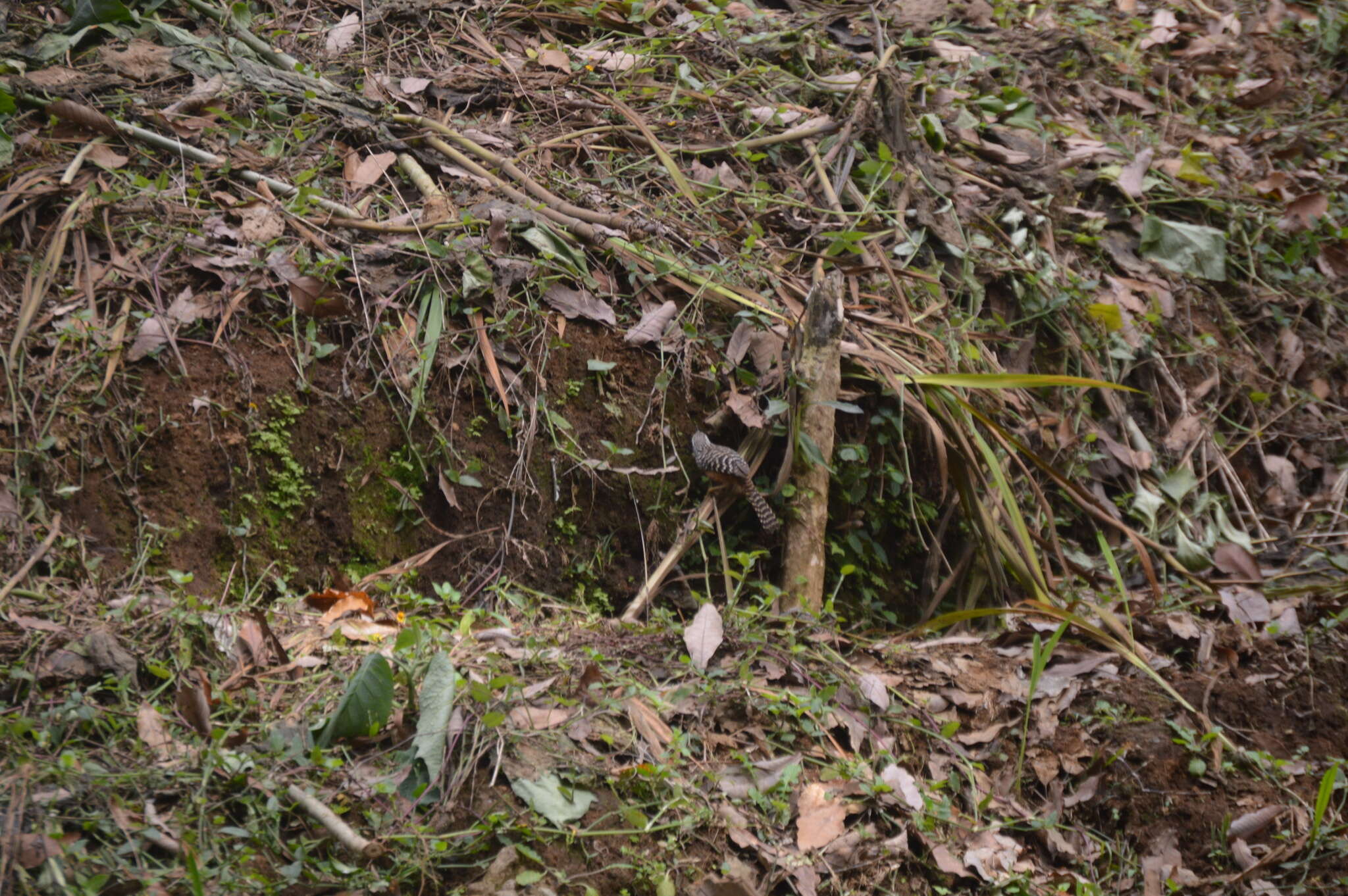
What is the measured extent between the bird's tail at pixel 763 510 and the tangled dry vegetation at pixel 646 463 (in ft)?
0.26

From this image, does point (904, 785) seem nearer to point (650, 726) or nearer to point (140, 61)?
point (650, 726)

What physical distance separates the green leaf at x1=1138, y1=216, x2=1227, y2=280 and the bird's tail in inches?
90.5

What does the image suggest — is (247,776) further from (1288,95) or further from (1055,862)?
(1288,95)

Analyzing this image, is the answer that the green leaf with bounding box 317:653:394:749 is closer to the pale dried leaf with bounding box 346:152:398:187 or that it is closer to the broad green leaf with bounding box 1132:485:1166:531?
the pale dried leaf with bounding box 346:152:398:187

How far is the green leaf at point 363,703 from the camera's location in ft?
7.09

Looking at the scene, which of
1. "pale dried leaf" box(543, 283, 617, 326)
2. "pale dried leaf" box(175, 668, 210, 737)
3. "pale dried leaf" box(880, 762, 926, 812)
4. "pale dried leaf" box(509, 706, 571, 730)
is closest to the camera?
"pale dried leaf" box(175, 668, 210, 737)

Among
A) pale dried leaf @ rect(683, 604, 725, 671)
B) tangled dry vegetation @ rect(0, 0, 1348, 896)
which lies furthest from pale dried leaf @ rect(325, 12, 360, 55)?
pale dried leaf @ rect(683, 604, 725, 671)

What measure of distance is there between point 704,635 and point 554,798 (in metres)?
0.71

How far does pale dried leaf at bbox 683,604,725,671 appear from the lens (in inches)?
105

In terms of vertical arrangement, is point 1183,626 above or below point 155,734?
below

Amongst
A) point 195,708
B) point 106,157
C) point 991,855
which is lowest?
point 991,855

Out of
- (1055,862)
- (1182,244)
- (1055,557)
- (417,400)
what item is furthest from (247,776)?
(1182,244)

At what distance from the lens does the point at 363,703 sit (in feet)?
7.09

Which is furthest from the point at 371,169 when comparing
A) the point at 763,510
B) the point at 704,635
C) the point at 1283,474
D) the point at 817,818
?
the point at 1283,474
